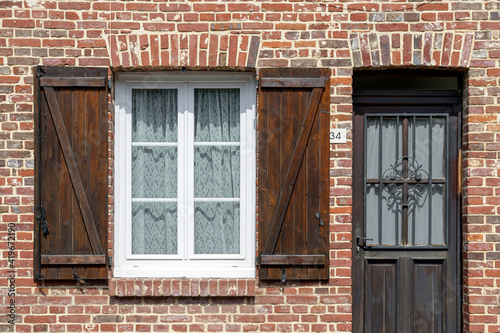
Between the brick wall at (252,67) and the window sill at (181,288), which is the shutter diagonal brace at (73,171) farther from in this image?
the window sill at (181,288)

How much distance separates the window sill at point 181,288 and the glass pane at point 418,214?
1.49m

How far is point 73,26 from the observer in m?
4.29

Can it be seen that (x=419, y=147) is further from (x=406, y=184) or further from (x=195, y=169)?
(x=195, y=169)

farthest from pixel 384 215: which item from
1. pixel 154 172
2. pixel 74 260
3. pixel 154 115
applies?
pixel 74 260

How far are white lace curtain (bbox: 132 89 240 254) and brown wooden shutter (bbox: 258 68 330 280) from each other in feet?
1.09

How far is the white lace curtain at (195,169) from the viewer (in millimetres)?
4469

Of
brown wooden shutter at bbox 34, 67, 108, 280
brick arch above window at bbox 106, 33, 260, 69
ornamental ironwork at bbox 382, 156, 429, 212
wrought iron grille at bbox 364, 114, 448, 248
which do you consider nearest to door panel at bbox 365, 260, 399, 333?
wrought iron grille at bbox 364, 114, 448, 248

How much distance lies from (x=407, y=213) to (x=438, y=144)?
2.22 ft

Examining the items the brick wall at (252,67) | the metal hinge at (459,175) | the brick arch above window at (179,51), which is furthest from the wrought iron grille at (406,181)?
the brick arch above window at (179,51)

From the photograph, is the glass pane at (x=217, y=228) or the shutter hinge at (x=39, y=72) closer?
the shutter hinge at (x=39, y=72)

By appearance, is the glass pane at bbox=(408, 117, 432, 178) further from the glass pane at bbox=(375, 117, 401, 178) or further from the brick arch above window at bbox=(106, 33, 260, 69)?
the brick arch above window at bbox=(106, 33, 260, 69)

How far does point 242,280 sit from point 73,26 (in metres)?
2.60

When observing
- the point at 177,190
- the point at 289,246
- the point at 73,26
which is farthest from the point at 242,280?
the point at 73,26

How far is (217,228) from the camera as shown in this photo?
4.47 metres
